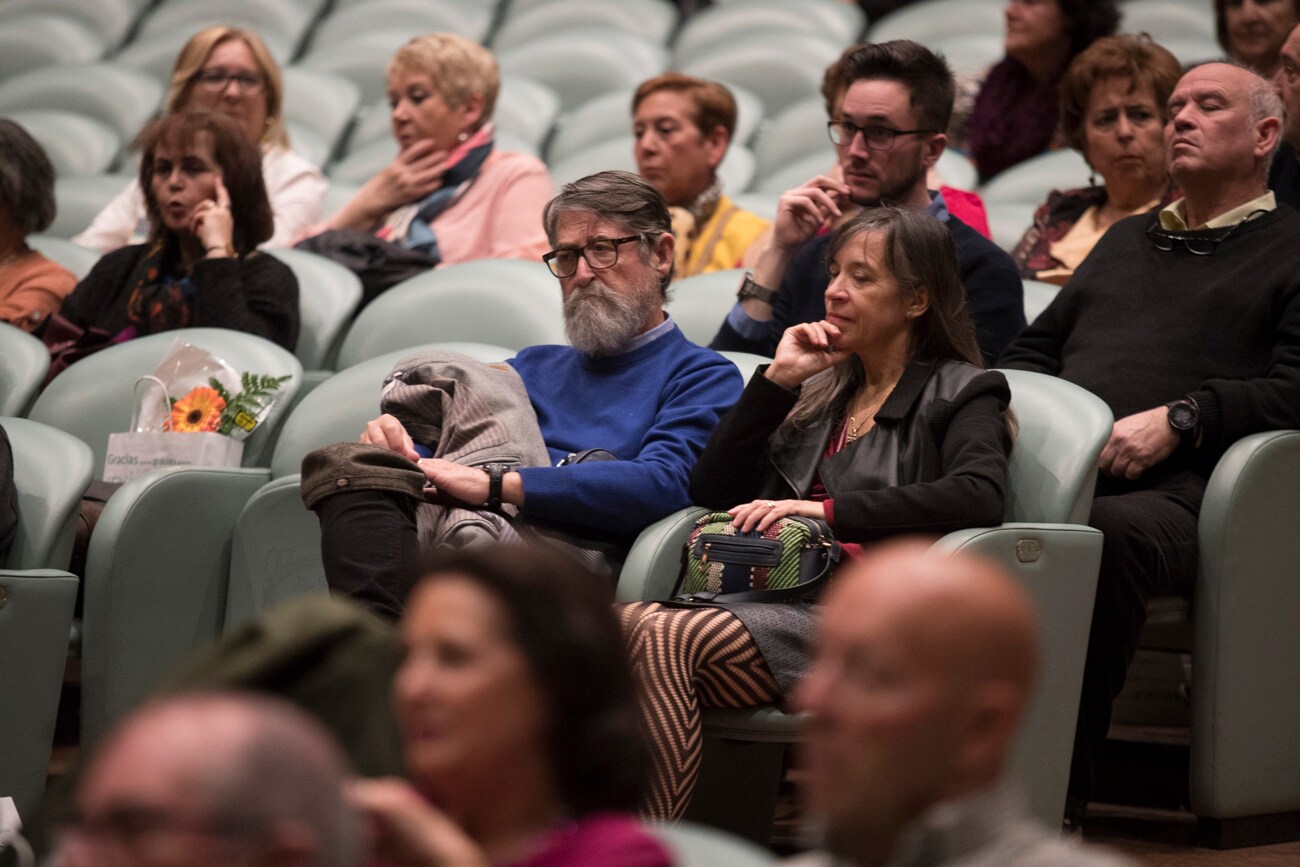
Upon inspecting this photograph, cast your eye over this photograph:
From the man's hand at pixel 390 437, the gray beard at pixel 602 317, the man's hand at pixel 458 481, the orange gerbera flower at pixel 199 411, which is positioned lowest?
the orange gerbera flower at pixel 199 411

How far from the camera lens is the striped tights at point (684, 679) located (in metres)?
2.21

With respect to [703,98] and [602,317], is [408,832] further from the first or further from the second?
[703,98]

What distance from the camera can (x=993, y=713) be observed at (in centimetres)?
111

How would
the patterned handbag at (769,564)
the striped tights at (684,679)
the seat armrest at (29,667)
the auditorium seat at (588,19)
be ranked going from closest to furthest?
1. the striped tights at (684,679)
2. the patterned handbag at (769,564)
3. the seat armrest at (29,667)
4. the auditorium seat at (588,19)

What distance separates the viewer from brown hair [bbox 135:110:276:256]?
12.4 feet

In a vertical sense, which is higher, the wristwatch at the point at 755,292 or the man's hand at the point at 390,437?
the wristwatch at the point at 755,292

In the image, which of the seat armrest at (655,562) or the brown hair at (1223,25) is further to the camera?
the brown hair at (1223,25)

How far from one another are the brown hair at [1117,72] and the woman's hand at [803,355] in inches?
49.5

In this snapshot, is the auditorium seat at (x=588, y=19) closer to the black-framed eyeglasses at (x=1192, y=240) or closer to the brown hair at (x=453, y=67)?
the brown hair at (x=453, y=67)

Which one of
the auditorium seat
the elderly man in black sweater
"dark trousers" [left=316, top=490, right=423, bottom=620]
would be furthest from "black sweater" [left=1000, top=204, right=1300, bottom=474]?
the auditorium seat

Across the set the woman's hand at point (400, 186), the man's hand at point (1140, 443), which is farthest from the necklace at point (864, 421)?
the woman's hand at point (400, 186)

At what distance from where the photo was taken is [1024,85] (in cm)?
464

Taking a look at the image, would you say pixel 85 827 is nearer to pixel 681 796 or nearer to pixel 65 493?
pixel 681 796

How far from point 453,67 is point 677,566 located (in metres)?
2.20
